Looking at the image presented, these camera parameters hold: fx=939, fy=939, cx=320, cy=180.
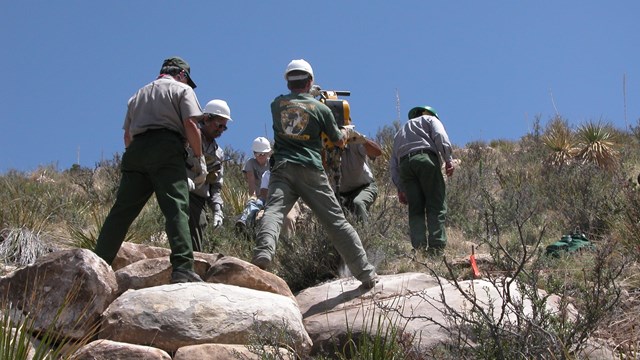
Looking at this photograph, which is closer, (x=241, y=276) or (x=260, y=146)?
(x=241, y=276)

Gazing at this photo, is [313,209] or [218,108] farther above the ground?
[218,108]

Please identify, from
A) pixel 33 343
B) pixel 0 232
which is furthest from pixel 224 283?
pixel 0 232

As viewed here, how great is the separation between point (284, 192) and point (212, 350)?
5.60ft

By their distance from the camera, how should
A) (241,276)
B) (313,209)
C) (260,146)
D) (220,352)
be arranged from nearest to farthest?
(220,352) → (241,276) → (313,209) → (260,146)

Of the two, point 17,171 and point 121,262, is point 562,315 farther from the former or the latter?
point 17,171

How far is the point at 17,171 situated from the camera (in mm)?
17344

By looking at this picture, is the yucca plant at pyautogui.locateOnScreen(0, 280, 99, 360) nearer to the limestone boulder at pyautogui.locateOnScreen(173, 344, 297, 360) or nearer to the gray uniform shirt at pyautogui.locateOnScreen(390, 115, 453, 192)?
A: the limestone boulder at pyautogui.locateOnScreen(173, 344, 297, 360)

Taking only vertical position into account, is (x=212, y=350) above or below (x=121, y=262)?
below

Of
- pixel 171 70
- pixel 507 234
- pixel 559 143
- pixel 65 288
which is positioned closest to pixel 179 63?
pixel 171 70

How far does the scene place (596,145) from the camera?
15.3 metres

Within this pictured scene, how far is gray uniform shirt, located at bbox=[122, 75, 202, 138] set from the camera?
6.55 meters

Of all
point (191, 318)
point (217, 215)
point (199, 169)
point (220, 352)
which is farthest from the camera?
point (217, 215)

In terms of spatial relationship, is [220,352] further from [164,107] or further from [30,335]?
[164,107]

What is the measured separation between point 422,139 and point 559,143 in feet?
23.9
